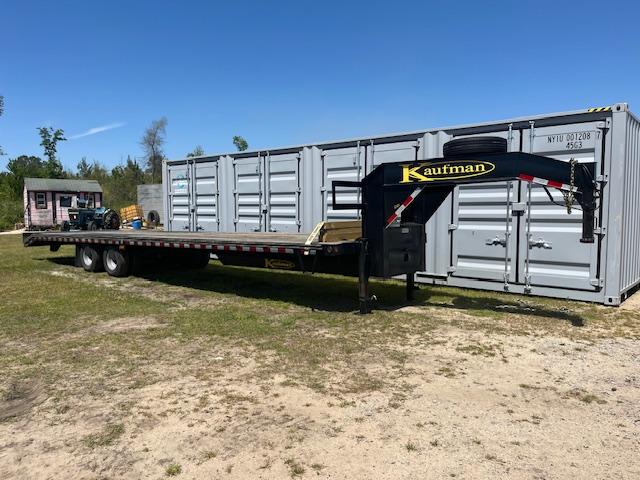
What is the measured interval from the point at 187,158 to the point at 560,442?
11983 mm

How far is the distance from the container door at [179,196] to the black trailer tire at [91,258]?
2.71 meters

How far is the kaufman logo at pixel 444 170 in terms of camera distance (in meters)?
6.11

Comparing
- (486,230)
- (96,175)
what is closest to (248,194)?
(486,230)

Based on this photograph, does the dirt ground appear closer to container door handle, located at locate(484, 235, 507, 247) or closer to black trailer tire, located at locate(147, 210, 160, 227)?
container door handle, located at locate(484, 235, 507, 247)

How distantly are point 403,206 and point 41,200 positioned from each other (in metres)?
35.8

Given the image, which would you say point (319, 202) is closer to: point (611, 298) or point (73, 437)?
point (611, 298)

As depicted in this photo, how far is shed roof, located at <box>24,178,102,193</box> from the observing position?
3511 cm

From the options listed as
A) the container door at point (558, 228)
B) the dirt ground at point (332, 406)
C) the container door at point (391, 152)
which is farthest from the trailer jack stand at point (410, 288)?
the container door at point (391, 152)

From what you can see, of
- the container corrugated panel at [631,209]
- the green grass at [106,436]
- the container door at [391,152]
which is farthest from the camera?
the container door at [391,152]

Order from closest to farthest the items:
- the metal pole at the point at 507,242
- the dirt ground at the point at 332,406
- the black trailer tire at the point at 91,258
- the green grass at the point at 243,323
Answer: the dirt ground at the point at 332,406, the green grass at the point at 243,323, the metal pole at the point at 507,242, the black trailer tire at the point at 91,258

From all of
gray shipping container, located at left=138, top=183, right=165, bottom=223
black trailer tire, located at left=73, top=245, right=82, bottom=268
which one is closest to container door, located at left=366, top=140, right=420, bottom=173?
black trailer tire, located at left=73, top=245, right=82, bottom=268

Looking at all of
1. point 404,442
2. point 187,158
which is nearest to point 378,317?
point 404,442

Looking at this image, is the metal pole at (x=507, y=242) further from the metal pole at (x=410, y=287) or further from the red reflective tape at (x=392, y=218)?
the red reflective tape at (x=392, y=218)

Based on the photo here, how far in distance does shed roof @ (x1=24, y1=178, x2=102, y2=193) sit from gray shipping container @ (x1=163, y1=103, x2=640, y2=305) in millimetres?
30669
